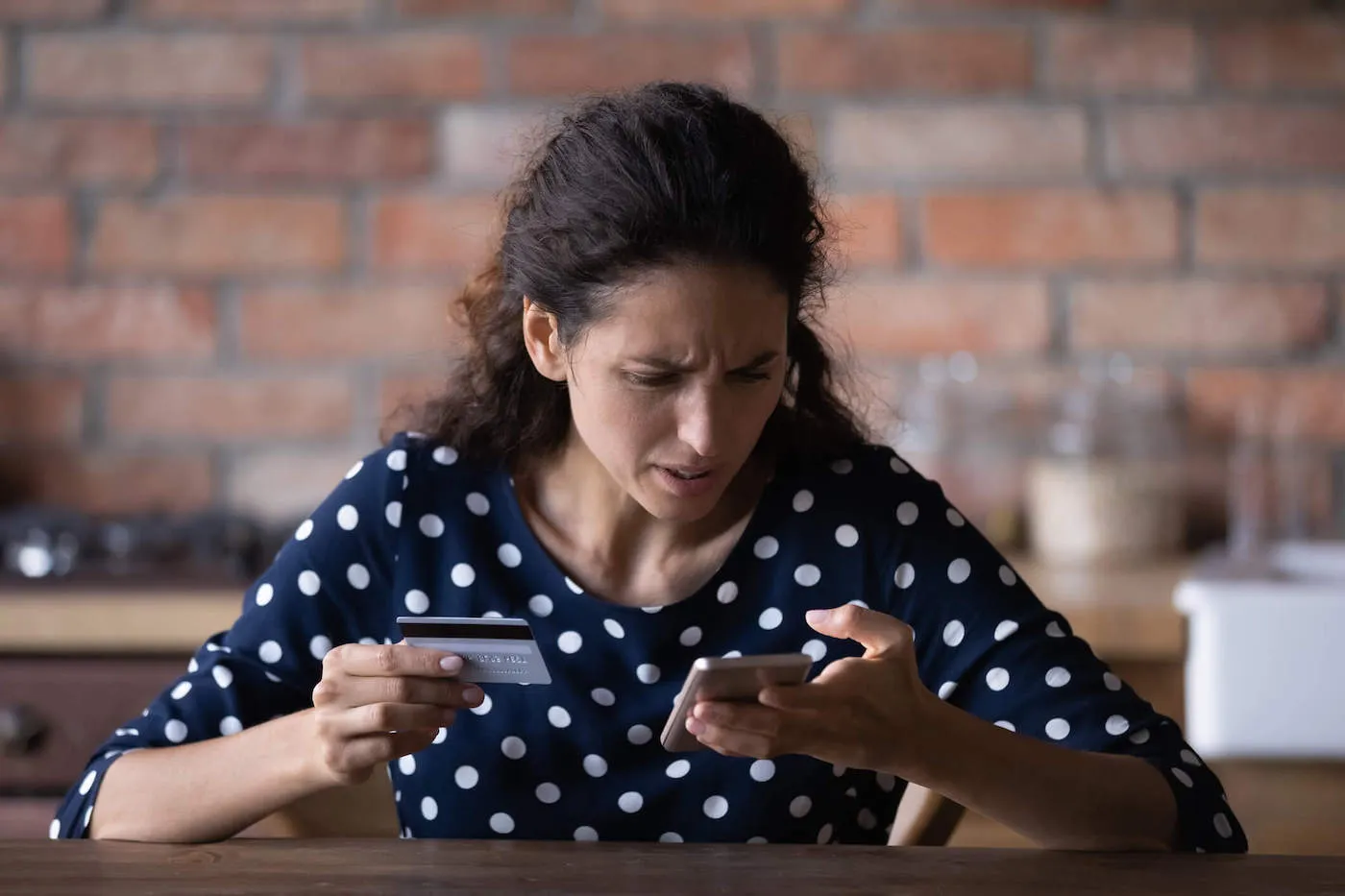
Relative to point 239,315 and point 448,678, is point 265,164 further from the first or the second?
point 448,678

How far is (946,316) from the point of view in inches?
85.7

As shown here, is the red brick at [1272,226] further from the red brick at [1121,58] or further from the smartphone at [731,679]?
the smartphone at [731,679]

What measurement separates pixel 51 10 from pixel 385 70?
1.67 feet

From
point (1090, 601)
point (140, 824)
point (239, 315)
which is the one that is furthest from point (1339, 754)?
point (239, 315)

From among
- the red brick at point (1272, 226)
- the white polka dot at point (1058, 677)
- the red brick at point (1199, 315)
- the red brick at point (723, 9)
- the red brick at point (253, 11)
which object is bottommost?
the white polka dot at point (1058, 677)

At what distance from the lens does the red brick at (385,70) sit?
2.20 metres

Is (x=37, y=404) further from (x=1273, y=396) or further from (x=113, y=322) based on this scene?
(x=1273, y=396)

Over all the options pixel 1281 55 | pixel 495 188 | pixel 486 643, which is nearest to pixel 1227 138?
pixel 1281 55

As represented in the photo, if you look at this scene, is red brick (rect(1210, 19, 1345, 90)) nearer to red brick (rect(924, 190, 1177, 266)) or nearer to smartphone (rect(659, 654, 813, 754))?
red brick (rect(924, 190, 1177, 266))

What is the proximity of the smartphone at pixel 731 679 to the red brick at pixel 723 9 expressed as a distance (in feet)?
4.75

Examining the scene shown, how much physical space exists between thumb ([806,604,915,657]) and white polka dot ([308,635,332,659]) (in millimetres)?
446

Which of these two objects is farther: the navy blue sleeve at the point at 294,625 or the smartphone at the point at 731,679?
the navy blue sleeve at the point at 294,625

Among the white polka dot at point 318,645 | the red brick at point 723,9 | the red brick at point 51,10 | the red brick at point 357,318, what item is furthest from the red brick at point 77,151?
the white polka dot at point 318,645

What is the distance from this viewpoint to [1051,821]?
3.33 ft
